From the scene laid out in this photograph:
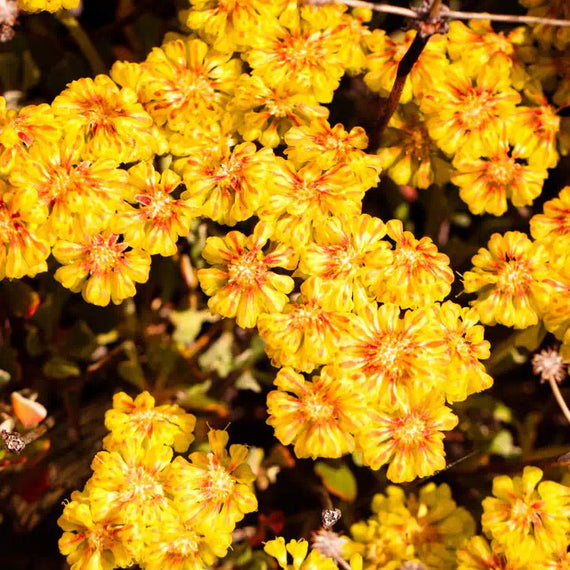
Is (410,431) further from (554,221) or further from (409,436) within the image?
(554,221)

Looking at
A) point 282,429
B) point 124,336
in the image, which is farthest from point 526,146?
point 124,336

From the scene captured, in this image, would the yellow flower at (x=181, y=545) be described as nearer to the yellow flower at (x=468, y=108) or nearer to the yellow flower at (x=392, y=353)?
the yellow flower at (x=392, y=353)

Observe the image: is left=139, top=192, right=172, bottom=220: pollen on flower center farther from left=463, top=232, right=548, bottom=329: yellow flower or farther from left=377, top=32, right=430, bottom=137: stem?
left=463, top=232, right=548, bottom=329: yellow flower

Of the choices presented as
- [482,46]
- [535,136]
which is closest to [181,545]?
[535,136]

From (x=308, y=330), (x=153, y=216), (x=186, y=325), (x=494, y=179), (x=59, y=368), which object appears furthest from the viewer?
(x=186, y=325)

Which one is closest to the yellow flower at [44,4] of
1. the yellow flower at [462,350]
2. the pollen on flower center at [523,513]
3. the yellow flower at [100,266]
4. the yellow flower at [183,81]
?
the yellow flower at [183,81]

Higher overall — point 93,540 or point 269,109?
point 269,109

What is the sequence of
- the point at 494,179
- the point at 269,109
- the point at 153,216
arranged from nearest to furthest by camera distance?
the point at 153,216
the point at 269,109
the point at 494,179
